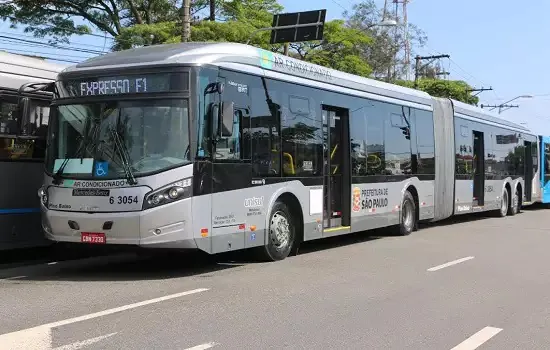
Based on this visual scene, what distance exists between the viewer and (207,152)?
892 centimetres

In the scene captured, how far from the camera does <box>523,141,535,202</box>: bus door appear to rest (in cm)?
2619

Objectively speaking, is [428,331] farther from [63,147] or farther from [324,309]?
[63,147]

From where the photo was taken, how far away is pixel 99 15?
3127cm

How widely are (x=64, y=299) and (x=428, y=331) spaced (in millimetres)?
4291

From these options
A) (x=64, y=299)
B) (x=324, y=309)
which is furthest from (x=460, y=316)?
(x=64, y=299)

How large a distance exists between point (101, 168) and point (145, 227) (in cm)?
113

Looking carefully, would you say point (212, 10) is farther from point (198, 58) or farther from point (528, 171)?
point (198, 58)

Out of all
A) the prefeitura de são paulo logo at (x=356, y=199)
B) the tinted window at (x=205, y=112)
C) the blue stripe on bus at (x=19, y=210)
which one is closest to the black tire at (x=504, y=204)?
the prefeitura de são paulo logo at (x=356, y=199)

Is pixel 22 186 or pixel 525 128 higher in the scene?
pixel 525 128

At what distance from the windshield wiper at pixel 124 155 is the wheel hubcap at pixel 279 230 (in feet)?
8.97

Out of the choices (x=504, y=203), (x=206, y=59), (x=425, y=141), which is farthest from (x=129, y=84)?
(x=504, y=203)

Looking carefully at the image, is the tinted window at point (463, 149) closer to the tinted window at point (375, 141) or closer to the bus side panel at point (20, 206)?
the tinted window at point (375, 141)

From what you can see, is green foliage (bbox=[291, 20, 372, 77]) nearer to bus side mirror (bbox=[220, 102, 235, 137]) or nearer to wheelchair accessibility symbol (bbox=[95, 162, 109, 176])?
bus side mirror (bbox=[220, 102, 235, 137])

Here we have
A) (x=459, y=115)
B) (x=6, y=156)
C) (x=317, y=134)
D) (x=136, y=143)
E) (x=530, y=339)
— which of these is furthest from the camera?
(x=459, y=115)
